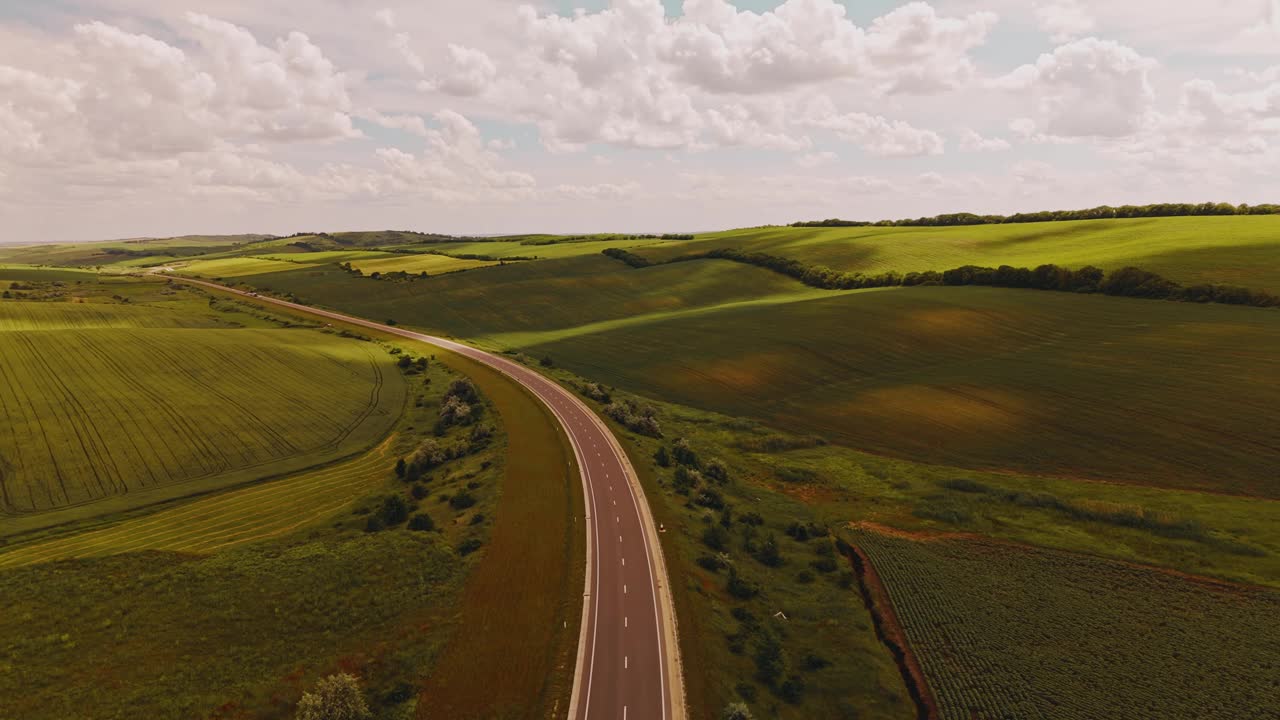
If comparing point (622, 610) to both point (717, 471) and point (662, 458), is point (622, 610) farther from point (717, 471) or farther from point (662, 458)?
point (662, 458)

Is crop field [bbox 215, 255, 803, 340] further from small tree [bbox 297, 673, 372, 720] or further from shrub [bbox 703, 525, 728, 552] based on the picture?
small tree [bbox 297, 673, 372, 720]

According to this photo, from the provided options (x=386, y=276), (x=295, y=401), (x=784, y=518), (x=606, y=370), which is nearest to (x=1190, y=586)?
(x=784, y=518)

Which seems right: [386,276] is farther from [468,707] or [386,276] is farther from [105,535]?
[468,707]

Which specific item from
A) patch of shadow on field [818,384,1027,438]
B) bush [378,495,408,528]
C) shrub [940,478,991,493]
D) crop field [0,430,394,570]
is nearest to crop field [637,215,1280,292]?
patch of shadow on field [818,384,1027,438]

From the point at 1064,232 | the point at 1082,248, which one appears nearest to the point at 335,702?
the point at 1082,248

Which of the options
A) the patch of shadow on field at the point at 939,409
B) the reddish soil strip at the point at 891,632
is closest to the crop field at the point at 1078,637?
the reddish soil strip at the point at 891,632

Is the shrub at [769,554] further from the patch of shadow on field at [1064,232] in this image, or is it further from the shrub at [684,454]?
the patch of shadow on field at [1064,232]

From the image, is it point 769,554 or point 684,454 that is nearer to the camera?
point 769,554
